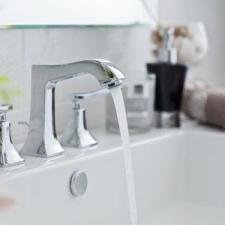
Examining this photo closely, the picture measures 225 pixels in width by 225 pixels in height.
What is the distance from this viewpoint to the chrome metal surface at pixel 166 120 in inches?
45.8

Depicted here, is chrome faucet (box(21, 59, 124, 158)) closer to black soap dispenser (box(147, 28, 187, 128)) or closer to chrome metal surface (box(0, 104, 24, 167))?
chrome metal surface (box(0, 104, 24, 167))

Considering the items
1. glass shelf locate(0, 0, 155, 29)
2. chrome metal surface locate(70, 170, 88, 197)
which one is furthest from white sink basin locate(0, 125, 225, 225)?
glass shelf locate(0, 0, 155, 29)

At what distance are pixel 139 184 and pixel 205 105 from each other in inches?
8.9

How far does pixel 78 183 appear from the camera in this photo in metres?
0.87

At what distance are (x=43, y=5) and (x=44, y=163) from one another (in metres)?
0.25

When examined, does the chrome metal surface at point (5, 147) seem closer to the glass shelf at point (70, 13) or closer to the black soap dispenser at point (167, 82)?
the glass shelf at point (70, 13)

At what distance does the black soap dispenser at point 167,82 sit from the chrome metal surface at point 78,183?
31 centimetres

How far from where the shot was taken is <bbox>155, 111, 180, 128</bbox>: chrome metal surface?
1.16 m

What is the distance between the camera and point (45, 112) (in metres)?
0.88

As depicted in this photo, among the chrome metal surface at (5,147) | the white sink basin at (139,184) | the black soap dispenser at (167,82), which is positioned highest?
the black soap dispenser at (167,82)

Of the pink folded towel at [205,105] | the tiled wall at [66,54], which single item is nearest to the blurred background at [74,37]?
the tiled wall at [66,54]

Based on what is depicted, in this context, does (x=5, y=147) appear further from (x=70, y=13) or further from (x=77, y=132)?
(x=70, y=13)

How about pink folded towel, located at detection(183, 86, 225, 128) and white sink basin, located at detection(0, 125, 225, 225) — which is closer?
white sink basin, located at detection(0, 125, 225, 225)

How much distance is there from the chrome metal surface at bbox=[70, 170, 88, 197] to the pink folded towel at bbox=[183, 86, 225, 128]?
0.34m
